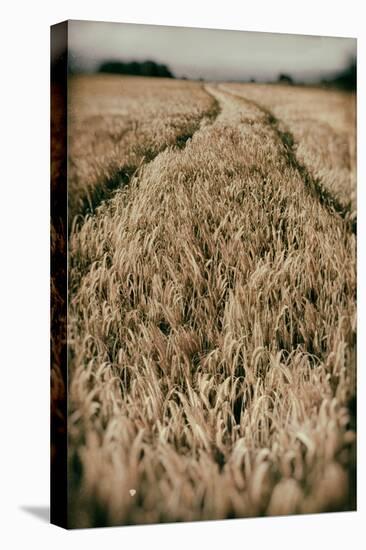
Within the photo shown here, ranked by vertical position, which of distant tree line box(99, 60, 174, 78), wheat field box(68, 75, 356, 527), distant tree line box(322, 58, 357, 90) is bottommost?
wheat field box(68, 75, 356, 527)

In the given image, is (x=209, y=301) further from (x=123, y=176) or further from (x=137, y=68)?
(x=137, y=68)

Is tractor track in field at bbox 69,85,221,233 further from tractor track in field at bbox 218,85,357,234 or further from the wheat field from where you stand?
tractor track in field at bbox 218,85,357,234

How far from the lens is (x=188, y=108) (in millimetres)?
9805

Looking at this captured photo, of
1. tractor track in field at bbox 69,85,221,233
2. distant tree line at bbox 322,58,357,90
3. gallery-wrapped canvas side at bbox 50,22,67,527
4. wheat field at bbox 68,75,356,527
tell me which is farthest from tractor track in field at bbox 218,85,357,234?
gallery-wrapped canvas side at bbox 50,22,67,527

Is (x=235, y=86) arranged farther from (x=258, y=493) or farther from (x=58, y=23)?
(x=258, y=493)

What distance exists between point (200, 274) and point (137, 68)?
1.45 m

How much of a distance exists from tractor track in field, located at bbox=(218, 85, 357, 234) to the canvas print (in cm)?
1

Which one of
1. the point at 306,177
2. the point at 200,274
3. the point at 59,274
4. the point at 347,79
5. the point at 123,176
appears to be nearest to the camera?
the point at 59,274

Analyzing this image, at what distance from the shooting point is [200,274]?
31.8 feet

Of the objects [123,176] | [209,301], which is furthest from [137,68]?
[209,301]

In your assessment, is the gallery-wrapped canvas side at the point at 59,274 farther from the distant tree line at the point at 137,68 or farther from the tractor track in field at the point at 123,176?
the distant tree line at the point at 137,68

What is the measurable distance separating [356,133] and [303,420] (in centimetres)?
211

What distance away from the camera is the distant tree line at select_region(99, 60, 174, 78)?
9.50 m

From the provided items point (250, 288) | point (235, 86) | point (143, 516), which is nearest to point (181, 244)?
point (250, 288)
